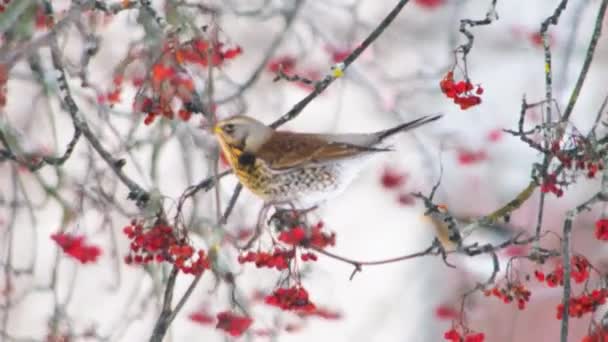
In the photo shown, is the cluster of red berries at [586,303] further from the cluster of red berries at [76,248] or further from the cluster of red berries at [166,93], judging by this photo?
the cluster of red berries at [76,248]

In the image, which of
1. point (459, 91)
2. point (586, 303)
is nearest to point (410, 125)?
point (459, 91)

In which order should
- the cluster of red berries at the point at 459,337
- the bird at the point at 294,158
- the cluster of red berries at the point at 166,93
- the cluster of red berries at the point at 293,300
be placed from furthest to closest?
the bird at the point at 294,158 → the cluster of red berries at the point at 459,337 → the cluster of red berries at the point at 293,300 → the cluster of red berries at the point at 166,93

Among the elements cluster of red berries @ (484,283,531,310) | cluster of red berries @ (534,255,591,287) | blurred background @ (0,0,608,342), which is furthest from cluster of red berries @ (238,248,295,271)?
blurred background @ (0,0,608,342)

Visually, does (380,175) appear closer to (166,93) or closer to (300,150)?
(300,150)

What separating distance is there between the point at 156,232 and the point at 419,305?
15.3ft

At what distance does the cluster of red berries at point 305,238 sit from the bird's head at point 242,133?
409 millimetres

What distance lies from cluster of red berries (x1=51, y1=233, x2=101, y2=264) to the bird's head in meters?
0.45

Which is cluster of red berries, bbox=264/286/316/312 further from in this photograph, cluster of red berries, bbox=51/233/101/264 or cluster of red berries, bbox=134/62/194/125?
cluster of red berries, bbox=51/233/101/264

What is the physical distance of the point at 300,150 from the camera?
273 centimetres

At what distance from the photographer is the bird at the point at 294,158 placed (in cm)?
260

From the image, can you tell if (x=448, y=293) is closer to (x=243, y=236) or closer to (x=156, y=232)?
(x=243, y=236)

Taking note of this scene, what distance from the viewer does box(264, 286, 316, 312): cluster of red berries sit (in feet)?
7.25

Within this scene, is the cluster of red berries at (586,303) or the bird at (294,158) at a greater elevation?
the bird at (294,158)

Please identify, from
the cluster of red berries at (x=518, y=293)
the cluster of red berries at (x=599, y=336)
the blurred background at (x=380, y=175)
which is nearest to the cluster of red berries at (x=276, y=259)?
the cluster of red berries at (x=518, y=293)
